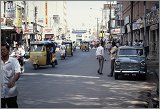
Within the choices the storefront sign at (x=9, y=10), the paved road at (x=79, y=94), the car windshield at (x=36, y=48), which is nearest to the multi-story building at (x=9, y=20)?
the storefront sign at (x=9, y=10)

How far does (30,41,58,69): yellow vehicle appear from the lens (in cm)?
2825

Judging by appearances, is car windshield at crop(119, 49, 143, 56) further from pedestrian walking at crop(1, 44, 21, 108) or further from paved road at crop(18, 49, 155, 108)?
pedestrian walking at crop(1, 44, 21, 108)

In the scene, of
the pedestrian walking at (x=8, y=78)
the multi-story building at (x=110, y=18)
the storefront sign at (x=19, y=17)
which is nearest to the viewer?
the pedestrian walking at (x=8, y=78)

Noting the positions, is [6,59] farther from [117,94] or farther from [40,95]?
[117,94]

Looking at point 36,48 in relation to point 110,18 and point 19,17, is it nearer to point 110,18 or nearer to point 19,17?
point 19,17

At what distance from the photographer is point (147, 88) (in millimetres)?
16578

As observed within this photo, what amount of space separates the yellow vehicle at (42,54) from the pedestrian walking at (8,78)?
63.3 ft

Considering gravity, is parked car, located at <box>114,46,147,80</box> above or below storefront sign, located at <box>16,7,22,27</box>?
below

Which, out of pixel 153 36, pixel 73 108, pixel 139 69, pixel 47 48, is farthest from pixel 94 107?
pixel 153 36

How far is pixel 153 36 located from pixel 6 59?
33649 mm

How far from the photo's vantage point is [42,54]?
2852 centimetres

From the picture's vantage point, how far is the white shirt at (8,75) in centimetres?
841

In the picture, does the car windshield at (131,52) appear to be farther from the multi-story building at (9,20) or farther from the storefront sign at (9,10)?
the storefront sign at (9,10)

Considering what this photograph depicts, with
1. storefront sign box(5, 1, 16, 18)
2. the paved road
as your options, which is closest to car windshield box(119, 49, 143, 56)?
the paved road
